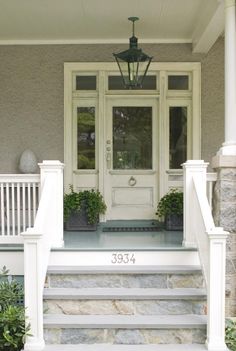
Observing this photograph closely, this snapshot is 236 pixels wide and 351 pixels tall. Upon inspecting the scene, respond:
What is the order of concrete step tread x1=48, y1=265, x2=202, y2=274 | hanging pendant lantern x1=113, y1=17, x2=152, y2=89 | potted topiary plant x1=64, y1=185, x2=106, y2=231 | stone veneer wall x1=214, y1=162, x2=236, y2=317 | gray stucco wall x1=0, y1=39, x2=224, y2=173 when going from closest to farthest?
concrete step tread x1=48, y1=265, x2=202, y2=274 < stone veneer wall x1=214, y1=162, x2=236, y2=317 < hanging pendant lantern x1=113, y1=17, x2=152, y2=89 < potted topiary plant x1=64, y1=185, x2=106, y2=231 < gray stucco wall x1=0, y1=39, x2=224, y2=173

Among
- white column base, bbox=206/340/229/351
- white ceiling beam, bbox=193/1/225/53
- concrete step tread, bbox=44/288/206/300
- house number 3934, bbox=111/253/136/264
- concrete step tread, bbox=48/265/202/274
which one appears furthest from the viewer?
white ceiling beam, bbox=193/1/225/53

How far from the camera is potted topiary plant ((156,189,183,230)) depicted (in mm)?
6121

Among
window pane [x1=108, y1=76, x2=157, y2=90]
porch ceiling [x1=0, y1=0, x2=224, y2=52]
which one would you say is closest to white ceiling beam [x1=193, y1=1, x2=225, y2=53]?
porch ceiling [x1=0, y1=0, x2=224, y2=52]

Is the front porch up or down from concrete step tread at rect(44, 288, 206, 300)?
up

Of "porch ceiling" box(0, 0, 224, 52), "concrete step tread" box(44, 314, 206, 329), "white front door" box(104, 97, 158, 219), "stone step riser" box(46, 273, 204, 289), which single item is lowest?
"concrete step tread" box(44, 314, 206, 329)

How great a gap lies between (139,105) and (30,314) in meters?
3.95

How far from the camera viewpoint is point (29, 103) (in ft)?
22.4

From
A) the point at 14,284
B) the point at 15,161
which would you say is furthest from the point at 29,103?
the point at 14,284

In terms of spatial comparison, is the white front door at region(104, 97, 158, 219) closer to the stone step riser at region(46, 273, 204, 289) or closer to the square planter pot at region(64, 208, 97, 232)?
the square planter pot at region(64, 208, 97, 232)

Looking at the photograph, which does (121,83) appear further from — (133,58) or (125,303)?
(125,303)

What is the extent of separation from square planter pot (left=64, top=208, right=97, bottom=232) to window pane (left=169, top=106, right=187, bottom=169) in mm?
1627

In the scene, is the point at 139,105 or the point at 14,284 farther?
the point at 139,105

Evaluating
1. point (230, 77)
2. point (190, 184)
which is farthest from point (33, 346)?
point (230, 77)

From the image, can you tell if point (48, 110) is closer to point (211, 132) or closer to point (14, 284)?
point (211, 132)
